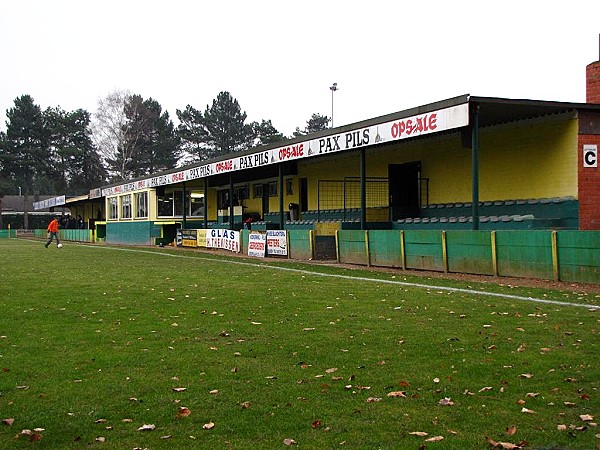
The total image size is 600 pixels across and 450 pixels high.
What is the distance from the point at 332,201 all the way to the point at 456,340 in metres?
26.0

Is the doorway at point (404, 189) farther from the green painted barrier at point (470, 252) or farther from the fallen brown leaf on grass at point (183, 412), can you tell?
the fallen brown leaf on grass at point (183, 412)

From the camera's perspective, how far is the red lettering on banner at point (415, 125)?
19906mm

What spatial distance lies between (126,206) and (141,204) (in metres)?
4.14

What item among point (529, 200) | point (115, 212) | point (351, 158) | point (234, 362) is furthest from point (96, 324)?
point (115, 212)

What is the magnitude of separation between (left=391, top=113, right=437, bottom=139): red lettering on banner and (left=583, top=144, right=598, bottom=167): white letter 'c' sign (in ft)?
14.9

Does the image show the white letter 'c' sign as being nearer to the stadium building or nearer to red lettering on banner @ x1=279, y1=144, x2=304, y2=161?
the stadium building

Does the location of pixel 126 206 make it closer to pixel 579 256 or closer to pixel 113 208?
pixel 113 208

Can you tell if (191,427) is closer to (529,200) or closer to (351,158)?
(529,200)

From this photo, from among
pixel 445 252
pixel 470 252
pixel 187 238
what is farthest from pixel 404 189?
pixel 187 238

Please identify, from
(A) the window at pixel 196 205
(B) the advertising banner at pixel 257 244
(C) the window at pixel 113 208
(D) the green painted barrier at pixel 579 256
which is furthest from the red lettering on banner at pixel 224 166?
(C) the window at pixel 113 208

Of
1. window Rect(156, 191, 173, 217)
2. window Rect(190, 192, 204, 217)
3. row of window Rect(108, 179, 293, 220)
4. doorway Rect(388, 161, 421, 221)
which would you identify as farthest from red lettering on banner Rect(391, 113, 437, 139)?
window Rect(190, 192, 204, 217)

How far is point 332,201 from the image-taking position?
3438 centimetres

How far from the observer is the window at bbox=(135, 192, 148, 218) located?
157ft

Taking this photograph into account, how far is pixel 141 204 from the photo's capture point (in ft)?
160
